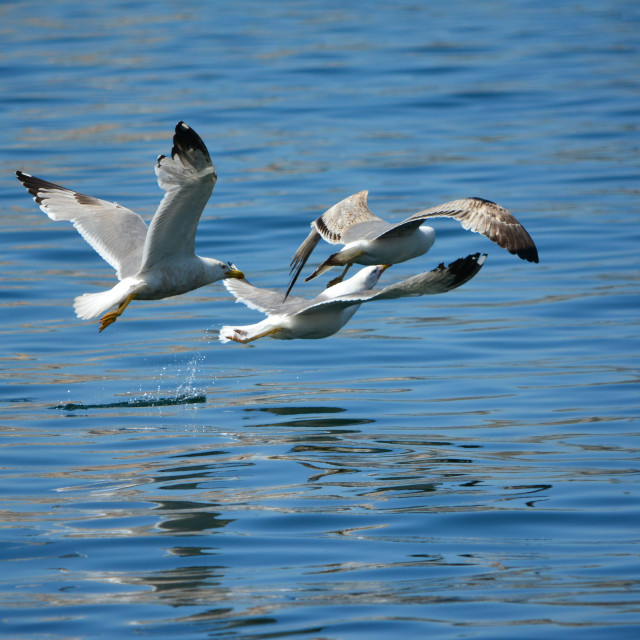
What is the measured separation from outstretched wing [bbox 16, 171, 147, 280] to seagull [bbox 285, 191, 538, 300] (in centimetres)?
136

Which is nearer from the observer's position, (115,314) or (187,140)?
(187,140)

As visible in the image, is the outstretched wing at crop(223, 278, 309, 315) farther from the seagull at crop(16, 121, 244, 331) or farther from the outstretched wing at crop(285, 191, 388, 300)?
the outstretched wing at crop(285, 191, 388, 300)

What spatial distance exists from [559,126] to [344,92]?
608 centimetres

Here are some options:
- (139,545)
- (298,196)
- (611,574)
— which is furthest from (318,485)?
(298,196)

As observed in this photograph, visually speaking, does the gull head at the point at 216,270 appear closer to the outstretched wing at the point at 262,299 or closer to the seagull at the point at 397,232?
the outstretched wing at the point at 262,299

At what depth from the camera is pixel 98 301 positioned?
984 cm

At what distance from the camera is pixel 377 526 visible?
26.7 ft

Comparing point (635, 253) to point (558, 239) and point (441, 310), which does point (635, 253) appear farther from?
point (441, 310)

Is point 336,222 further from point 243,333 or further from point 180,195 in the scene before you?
point 180,195

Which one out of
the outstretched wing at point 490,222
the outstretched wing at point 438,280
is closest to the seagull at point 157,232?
the outstretched wing at point 438,280

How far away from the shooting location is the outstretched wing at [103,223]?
35.2ft

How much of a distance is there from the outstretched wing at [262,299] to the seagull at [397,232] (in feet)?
0.45

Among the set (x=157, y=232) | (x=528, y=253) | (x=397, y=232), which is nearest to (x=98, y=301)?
(x=157, y=232)

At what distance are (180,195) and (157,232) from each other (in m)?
0.62
